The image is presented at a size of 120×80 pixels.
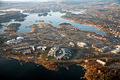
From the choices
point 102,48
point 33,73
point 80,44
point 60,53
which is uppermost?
point 80,44

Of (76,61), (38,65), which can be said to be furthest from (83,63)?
(38,65)

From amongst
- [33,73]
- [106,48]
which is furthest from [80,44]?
[33,73]

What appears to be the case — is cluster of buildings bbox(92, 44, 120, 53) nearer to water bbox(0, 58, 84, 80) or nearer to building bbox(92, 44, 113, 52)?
building bbox(92, 44, 113, 52)

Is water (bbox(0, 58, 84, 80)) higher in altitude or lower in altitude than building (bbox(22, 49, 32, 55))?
lower

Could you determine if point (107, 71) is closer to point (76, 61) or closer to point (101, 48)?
point (76, 61)

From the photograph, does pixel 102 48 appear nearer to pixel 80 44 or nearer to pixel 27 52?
pixel 80 44

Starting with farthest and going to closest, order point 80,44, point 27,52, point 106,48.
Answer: point 80,44, point 106,48, point 27,52

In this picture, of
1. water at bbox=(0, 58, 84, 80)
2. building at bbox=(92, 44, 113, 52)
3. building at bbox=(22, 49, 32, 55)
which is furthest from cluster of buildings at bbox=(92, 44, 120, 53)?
building at bbox=(22, 49, 32, 55)

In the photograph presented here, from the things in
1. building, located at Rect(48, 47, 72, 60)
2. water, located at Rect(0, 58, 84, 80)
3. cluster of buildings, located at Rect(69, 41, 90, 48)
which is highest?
cluster of buildings, located at Rect(69, 41, 90, 48)
